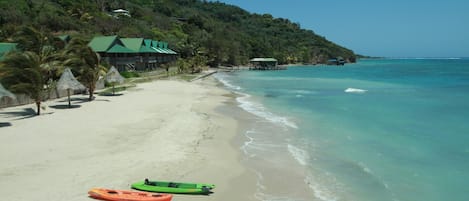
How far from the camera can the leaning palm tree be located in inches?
687

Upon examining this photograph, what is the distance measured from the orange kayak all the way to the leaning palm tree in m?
11.5

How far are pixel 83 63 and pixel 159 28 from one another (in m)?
77.1

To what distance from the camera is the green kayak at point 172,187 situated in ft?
28.8

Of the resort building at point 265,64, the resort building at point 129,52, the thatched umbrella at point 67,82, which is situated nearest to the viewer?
the thatched umbrella at point 67,82

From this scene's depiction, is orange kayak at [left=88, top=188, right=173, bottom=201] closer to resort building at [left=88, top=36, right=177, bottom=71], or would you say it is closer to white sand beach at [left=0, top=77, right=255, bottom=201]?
white sand beach at [left=0, top=77, right=255, bottom=201]

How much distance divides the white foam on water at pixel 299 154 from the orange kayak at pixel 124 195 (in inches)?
201

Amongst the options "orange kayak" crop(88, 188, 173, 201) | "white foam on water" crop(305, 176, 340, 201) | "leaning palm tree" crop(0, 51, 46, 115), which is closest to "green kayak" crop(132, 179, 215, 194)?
"orange kayak" crop(88, 188, 173, 201)

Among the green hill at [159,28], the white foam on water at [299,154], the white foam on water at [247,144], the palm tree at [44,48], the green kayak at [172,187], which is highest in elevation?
the green hill at [159,28]

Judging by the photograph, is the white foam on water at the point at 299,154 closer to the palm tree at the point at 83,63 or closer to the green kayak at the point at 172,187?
the green kayak at the point at 172,187

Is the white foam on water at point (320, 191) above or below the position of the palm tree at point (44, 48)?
below

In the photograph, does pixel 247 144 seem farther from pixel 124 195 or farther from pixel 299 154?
pixel 124 195

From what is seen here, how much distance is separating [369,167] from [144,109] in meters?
12.6

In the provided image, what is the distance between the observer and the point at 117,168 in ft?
34.0

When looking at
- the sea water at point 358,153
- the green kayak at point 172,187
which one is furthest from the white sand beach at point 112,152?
the sea water at point 358,153
